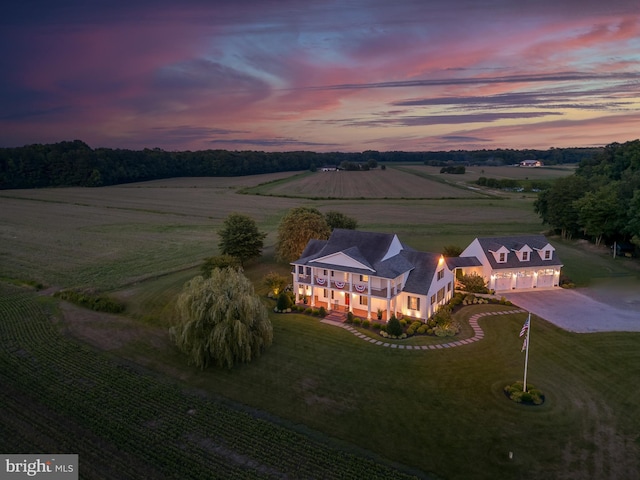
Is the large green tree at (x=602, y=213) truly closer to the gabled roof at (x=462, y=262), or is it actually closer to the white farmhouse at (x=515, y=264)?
the white farmhouse at (x=515, y=264)

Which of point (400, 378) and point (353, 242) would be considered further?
point (353, 242)

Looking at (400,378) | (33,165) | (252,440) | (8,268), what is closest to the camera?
(252,440)

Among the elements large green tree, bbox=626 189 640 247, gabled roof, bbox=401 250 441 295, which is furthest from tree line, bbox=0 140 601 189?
gabled roof, bbox=401 250 441 295

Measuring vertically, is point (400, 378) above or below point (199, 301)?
below

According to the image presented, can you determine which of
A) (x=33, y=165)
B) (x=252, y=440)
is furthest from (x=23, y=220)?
(x=252, y=440)

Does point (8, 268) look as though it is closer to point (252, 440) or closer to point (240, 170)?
point (252, 440)

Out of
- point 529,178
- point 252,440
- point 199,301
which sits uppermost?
point 529,178

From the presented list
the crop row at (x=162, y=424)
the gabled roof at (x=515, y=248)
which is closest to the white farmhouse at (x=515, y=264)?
the gabled roof at (x=515, y=248)
